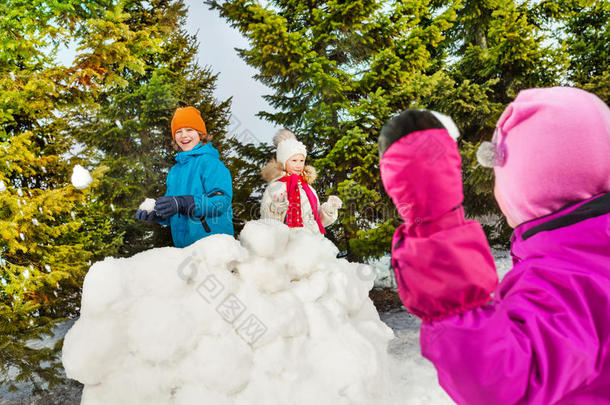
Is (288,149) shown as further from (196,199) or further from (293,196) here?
(196,199)

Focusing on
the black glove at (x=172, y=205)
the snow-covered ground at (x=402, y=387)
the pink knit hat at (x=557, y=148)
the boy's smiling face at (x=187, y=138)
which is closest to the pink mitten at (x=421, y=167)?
the pink knit hat at (x=557, y=148)

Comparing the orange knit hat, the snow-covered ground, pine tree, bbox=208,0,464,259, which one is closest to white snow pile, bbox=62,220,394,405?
the snow-covered ground

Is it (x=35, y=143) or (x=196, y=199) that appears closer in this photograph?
(x=196, y=199)

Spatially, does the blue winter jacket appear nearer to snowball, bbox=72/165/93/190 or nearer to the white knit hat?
snowball, bbox=72/165/93/190

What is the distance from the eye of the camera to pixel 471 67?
727cm

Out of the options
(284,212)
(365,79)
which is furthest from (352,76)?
(284,212)

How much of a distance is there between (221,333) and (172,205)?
1149 millimetres

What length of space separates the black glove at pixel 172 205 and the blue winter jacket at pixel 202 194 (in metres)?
0.07

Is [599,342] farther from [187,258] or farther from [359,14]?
[359,14]

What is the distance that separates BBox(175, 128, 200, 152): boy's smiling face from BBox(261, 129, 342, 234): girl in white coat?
3.30 feet

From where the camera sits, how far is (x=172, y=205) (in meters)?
2.77

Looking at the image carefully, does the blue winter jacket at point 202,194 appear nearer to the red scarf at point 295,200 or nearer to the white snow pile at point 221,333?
the white snow pile at point 221,333

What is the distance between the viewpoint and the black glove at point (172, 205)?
2754 mm

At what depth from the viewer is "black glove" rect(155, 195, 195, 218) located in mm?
2754
